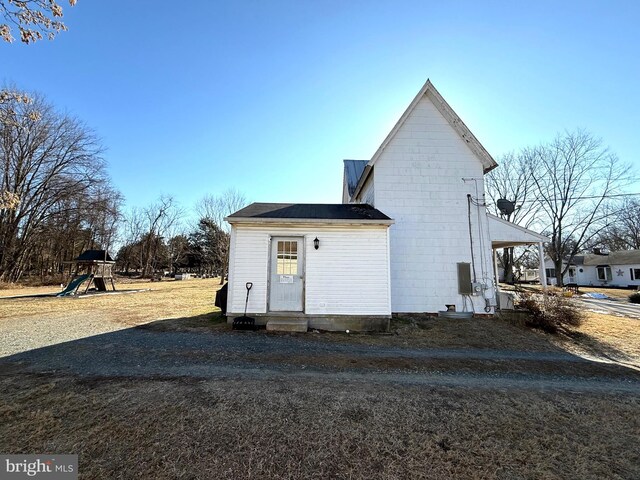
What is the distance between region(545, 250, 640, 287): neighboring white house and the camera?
110 ft

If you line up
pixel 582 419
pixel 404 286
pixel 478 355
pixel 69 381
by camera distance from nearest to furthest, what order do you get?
pixel 582 419 → pixel 69 381 → pixel 478 355 → pixel 404 286

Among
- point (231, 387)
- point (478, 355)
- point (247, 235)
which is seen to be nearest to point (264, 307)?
point (247, 235)

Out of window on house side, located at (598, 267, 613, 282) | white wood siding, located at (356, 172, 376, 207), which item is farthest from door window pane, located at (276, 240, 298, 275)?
window on house side, located at (598, 267, 613, 282)

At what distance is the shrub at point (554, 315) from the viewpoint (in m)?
9.68

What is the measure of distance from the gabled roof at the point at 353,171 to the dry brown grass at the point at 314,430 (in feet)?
42.3

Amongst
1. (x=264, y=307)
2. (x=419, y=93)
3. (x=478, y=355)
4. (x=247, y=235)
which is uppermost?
(x=419, y=93)

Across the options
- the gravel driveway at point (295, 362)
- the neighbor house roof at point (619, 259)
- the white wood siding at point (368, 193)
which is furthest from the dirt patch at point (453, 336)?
the neighbor house roof at point (619, 259)

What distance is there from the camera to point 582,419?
3762 millimetres

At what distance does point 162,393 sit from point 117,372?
5.22 ft

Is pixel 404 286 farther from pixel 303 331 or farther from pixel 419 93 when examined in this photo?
pixel 419 93

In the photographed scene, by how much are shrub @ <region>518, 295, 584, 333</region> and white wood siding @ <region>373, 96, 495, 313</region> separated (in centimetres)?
151

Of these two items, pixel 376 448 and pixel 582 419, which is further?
pixel 582 419

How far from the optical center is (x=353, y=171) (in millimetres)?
17328

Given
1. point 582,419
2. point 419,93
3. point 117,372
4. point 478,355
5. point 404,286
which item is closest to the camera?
point 582,419
